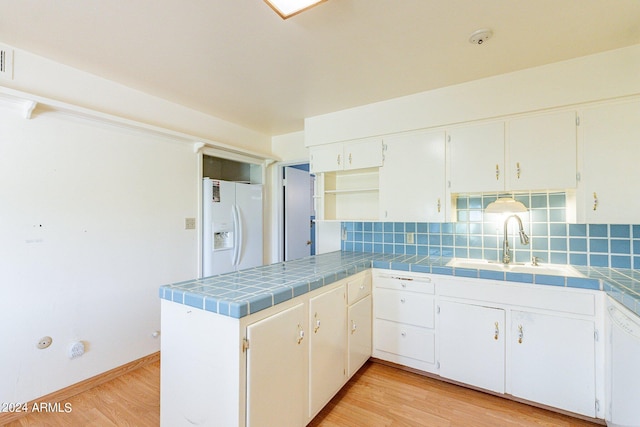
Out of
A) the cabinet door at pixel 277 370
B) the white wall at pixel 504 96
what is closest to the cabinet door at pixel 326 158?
the white wall at pixel 504 96

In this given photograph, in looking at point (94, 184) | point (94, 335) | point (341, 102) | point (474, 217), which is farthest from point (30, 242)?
point (474, 217)

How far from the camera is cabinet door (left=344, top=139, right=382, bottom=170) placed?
2.76 m

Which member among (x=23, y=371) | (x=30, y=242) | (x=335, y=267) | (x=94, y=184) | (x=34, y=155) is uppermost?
(x=34, y=155)

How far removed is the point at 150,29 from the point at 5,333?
220 cm

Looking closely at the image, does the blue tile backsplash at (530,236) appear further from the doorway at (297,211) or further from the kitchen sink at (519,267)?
the doorway at (297,211)

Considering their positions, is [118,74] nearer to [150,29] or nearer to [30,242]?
[150,29]

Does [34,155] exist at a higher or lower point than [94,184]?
higher

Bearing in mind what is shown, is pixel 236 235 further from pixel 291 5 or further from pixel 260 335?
pixel 291 5

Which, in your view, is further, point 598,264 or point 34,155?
point 598,264

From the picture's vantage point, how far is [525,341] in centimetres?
193

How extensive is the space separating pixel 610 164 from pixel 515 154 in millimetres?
556

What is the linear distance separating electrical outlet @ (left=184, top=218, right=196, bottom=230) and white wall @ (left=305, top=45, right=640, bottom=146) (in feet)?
5.72

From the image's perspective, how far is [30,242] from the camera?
1.93 m

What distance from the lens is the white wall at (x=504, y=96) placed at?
1889mm
